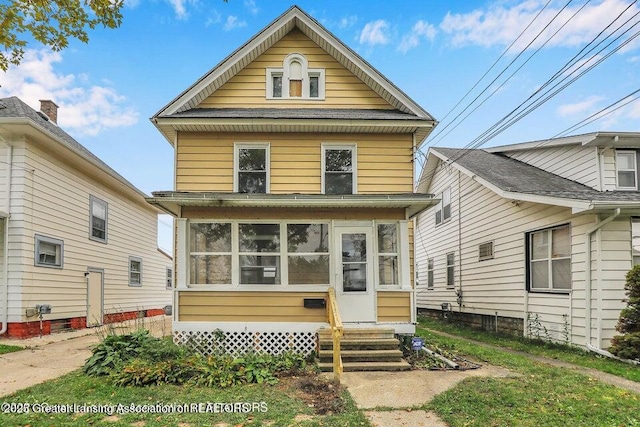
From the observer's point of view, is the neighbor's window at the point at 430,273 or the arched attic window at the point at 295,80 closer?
the arched attic window at the point at 295,80

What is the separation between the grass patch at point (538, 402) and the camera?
4.90 m

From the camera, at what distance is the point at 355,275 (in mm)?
9211

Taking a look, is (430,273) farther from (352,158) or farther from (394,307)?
(352,158)

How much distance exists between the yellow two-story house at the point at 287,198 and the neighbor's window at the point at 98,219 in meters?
6.11

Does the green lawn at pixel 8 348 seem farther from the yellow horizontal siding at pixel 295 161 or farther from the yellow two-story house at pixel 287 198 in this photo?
the yellow horizontal siding at pixel 295 161

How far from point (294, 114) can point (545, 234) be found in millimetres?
6695

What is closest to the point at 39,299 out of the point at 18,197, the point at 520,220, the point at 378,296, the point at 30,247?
the point at 30,247

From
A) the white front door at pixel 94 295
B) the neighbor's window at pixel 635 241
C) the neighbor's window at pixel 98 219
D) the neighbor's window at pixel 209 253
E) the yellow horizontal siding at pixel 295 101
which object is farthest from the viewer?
the neighbor's window at pixel 98 219

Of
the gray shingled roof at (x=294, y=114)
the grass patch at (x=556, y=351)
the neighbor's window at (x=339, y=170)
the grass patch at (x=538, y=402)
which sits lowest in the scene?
the grass patch at (x=556, y=351)

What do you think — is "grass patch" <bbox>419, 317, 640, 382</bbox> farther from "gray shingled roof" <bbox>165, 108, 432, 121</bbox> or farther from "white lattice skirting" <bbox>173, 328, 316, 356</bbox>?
"gray shingled roof" <bbox>165, 108, 432, 121</bbox>

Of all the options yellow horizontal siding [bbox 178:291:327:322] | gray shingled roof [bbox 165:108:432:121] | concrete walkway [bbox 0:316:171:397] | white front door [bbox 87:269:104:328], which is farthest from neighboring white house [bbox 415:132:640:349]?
white front door [bbox 87:269:104:328]

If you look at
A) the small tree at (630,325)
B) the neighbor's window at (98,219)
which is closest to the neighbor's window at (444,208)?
the small tree at (630,325)

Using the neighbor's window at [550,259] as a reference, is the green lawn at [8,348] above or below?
below

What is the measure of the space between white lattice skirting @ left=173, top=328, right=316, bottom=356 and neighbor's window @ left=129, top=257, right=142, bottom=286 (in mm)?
10162
